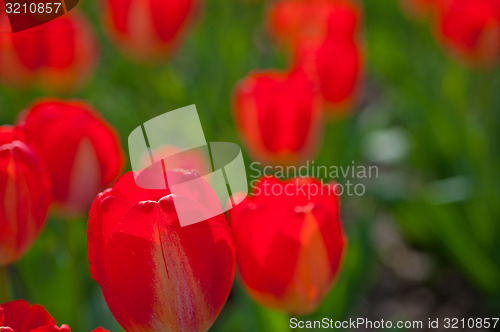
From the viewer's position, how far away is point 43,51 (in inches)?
47.3

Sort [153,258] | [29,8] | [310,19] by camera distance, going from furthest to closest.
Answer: [310,19] → [29,8] → [153,258]

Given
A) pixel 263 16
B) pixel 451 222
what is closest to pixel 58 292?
pixel 451 222

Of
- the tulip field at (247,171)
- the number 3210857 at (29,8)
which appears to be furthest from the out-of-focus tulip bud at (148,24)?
the number 3210857 at (29,8)

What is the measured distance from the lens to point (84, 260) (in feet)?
3.19

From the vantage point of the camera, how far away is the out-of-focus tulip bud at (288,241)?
56 cm

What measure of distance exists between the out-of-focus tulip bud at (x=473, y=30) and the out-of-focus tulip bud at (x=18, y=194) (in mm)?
930

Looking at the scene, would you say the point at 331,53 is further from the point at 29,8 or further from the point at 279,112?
the point at 29,8

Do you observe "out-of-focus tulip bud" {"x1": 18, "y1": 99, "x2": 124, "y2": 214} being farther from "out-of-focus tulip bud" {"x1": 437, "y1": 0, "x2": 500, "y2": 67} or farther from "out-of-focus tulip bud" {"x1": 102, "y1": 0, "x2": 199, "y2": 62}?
"out-of-focus tulip bud" {"x1": 437, "y1": 0, "x2": 500, "y2": 67}

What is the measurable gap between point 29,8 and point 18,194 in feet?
1.28

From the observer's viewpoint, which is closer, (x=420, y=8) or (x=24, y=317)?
(x=24, y=317)

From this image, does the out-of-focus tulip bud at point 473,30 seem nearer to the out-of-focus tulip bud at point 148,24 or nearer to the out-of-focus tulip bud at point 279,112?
the out-of-focus tulip bud at point 279,112


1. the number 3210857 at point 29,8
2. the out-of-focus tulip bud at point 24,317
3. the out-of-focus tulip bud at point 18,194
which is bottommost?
the out-of-focus tulip bud at point 24,317

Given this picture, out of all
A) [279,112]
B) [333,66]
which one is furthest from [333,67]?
[279,112]

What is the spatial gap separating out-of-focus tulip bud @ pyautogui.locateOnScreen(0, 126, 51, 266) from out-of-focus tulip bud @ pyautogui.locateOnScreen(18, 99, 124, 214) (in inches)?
4.8
